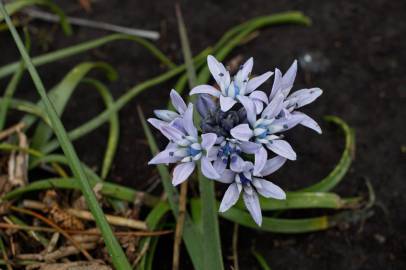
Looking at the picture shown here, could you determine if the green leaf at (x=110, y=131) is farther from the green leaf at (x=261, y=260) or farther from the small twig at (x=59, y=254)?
the green leaf at (x=261, y=260)

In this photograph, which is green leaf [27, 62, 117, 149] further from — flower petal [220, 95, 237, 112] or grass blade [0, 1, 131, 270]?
flower petal [220, 95, 237, 112]

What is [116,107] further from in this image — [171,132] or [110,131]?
[171,132]

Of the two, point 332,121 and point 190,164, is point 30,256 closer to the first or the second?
point 190,164

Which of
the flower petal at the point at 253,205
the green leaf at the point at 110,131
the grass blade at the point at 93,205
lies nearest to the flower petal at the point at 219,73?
the flower petal at the point at 253,205

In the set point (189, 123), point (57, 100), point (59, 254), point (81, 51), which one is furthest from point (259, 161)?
point (81, 51)

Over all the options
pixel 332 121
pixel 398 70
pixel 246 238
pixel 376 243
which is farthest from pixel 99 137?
pixel 398 70

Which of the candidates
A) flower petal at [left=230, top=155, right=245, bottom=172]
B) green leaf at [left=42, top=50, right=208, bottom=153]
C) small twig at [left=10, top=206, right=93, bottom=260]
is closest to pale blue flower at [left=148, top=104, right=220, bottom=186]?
flower petal at [left=230, top=155, right=245, bottom=172]
